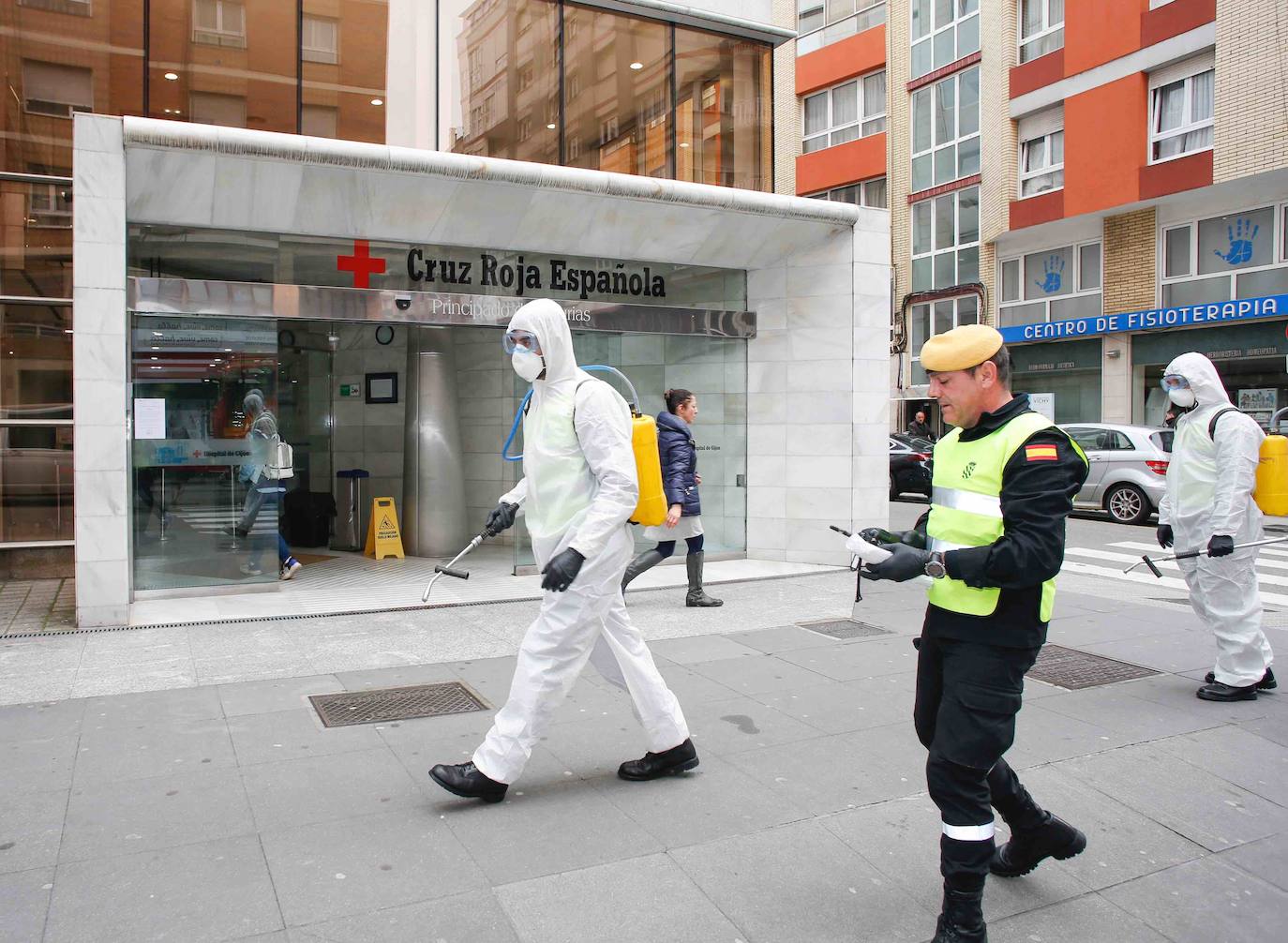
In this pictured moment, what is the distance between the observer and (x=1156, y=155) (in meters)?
23.1

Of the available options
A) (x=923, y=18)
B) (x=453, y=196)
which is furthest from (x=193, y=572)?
(x=923, y=18)

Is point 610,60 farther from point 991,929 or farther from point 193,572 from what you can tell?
point 991,929

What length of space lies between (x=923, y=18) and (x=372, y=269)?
81.4 ft

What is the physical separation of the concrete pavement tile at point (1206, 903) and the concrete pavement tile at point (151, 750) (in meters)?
3.74

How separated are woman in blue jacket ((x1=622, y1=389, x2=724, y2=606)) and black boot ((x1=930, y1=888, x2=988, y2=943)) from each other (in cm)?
534

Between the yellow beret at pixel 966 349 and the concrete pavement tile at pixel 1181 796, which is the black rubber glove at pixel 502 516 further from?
the concrete pavement tile at pixel 1181 796

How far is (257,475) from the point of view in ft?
31.1

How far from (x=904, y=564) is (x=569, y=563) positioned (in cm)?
144

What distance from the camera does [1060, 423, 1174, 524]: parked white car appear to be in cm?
1596

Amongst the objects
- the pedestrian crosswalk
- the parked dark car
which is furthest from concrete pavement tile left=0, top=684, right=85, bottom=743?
the parked dark car

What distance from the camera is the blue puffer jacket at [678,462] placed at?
8.31m

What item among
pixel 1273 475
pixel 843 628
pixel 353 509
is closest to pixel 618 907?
pixel 1273 475

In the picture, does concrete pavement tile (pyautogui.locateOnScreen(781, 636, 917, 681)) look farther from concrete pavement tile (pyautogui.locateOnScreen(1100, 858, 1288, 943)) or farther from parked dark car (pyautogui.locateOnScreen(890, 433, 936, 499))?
parked dark car (pyautogui.locateOnScreen(890, 433, 936, 499))

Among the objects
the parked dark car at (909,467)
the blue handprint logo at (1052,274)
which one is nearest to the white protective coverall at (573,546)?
the parked dark car at (909,467)
